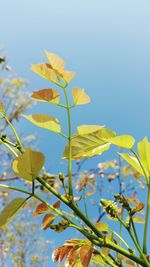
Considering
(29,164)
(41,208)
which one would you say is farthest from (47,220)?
(29,164)

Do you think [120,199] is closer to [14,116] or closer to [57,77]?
[57,77]

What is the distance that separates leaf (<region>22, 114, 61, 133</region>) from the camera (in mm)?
532

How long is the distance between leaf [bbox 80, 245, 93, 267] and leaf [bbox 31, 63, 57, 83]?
0.74 ft

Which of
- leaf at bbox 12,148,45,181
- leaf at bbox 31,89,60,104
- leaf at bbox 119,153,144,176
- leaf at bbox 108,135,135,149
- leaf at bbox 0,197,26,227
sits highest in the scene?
leaf at bbox 31,89,60,104

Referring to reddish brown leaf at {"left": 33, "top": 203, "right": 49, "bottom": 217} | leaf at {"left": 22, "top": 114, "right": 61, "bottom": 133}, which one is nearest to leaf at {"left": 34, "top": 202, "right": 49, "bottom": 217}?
reddish brown leaf at {"left": 33, "top": 203, "right": 49, "bottom": 217}

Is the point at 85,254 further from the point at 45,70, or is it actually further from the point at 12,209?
the point at 45,70

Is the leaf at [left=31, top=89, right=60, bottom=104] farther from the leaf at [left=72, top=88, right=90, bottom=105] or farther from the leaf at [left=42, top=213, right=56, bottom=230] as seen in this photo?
the leaf at [left=42, top=213, right=56, bottom=230]

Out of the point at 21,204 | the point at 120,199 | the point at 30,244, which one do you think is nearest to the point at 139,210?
the point at 120,199

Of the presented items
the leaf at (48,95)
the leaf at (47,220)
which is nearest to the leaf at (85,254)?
the leaf at (47,220)

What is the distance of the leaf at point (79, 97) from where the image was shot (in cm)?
58

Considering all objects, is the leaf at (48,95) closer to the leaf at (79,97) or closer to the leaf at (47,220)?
the leaf at (79,97)

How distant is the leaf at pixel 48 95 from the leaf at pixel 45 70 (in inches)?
0.6

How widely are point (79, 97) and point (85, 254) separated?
22 cm

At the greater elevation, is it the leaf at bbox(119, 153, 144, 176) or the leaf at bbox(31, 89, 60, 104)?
the leaf at bbox(31, 89, 60, 104)
